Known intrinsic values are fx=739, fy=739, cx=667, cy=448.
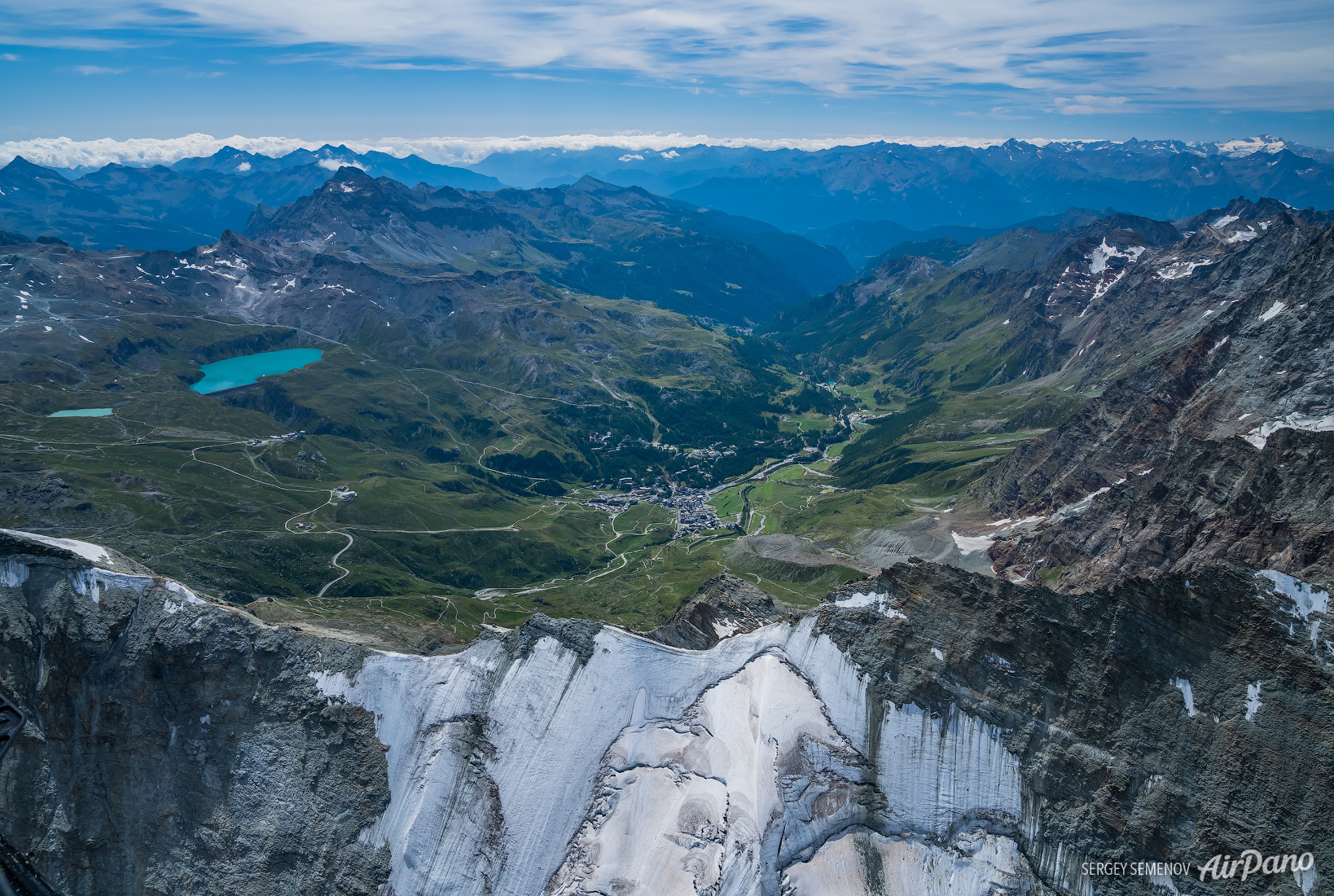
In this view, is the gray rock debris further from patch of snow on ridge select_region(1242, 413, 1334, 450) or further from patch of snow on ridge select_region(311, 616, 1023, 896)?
patch of snow on ridge select_region(1242, 413, 1334, 450)

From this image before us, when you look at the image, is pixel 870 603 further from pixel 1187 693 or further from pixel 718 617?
pixel 1187 693

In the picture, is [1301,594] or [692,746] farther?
[692,746]

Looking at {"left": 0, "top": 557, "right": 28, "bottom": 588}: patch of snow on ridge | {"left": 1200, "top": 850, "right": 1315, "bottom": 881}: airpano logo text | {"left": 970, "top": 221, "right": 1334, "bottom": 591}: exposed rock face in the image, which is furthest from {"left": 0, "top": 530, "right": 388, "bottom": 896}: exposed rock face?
{"left": 970, "top": 221, "right": 1334, "bottom": 591}: exposed rock face

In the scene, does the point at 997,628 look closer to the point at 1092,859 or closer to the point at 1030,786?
the point at 1030,786

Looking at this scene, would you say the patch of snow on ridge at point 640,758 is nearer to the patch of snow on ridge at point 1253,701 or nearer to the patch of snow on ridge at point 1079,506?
the patch of snow on ridge at point 1253,701

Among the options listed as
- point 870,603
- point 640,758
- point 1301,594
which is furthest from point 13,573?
point 1301,594

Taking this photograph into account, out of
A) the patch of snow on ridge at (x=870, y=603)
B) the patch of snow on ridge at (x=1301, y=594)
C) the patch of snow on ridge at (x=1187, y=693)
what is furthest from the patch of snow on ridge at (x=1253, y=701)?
the patch of snow on ridge at (x=870, y=603)
